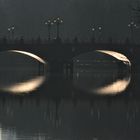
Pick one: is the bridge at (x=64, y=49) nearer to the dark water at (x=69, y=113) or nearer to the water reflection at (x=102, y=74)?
the water reflection at (x=102, y=74)

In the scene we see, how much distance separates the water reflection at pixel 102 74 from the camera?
64.8m

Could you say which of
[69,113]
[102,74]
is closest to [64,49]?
[102,74]

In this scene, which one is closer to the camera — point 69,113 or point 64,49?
point 69,113

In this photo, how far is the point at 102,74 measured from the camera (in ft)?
317

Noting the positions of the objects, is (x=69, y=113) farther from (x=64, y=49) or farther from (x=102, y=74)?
(x=64, y=49)

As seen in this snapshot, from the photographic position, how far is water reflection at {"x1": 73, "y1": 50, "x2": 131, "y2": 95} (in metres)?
64.8

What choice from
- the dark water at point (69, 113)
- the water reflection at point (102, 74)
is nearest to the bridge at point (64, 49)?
the water reflection at point (102, 74)

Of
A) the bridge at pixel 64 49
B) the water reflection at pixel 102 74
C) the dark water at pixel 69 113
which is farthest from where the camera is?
the bridge at pixel 64 49

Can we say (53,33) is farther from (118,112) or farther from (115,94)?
(118,112)

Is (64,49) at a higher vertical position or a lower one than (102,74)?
higher

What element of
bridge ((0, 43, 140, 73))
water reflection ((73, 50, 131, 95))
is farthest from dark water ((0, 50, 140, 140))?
bridge ((0, 43, 140, 73))

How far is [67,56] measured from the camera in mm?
105312

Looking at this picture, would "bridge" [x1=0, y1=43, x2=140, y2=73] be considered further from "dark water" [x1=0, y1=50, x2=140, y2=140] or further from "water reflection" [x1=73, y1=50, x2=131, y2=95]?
"dark water" [x1=0, y1=50, x2=140, y2=140]

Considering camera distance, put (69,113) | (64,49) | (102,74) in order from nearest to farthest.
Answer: (69,113) < (102,74) < (64,49)
